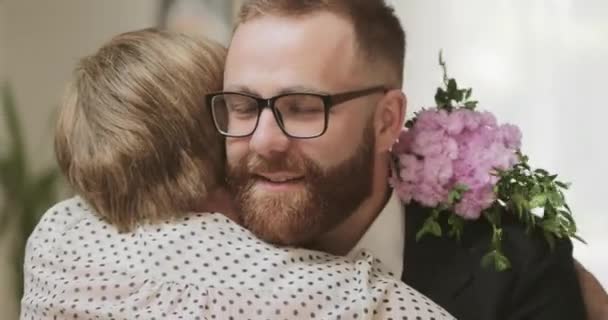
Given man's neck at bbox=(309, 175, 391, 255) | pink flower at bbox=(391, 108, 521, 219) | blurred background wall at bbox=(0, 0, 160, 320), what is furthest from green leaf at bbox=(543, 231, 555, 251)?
blurred background wall at bbox=(0, 0, 160, 320)

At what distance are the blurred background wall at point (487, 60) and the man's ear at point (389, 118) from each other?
3.03 ft

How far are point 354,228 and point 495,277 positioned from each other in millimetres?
246

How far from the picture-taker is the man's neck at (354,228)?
55.2 inches

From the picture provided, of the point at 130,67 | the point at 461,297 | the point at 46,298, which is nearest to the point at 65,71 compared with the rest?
the point at 130,67

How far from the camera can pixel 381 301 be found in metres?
1.14

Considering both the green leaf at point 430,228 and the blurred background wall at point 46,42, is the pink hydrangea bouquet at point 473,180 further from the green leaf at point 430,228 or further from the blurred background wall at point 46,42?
the blurred background wall at point 46,42

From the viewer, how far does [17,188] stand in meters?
2.38

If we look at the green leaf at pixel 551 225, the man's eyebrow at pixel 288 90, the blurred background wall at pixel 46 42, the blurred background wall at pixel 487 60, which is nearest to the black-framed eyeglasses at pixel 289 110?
the man's eyebrow at pixel 288 90

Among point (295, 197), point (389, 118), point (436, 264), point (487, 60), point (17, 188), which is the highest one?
point (487, 60)

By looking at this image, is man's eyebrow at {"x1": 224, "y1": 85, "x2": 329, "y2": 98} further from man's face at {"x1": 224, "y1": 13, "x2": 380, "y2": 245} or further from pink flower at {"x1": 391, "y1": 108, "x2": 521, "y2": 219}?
pink flower at {"x1": 391, "y1": 108, "x2": 521, "y2": 219}

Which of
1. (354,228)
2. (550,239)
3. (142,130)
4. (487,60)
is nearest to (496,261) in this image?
(550,239)

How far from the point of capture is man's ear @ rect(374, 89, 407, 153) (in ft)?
4.42

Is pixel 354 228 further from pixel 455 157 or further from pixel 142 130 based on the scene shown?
pixel 142 130

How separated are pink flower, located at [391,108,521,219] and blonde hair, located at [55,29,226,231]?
32 cm
